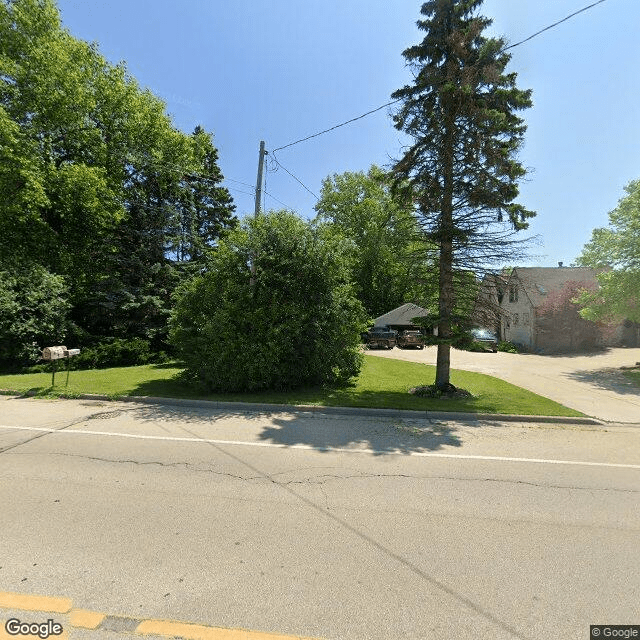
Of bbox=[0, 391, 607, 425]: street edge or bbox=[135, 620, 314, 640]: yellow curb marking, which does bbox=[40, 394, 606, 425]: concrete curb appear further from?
bbox=[135, 620, 314, 640]: yellow curb marking

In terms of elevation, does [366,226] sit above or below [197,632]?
above

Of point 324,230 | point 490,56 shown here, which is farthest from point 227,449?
point 490,56

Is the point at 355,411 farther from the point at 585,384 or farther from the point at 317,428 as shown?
the point at 585,384

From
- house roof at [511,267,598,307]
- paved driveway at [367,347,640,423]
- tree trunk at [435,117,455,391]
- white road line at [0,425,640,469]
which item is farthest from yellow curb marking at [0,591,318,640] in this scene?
house roof at [511,267,598,307]

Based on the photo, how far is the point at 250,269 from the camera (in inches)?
435

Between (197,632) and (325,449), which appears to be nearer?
(197,632)

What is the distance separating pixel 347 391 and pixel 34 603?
8.85 m

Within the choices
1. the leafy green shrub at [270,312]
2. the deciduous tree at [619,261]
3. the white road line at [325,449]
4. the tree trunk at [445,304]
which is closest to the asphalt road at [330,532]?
the white road line at [325,449]

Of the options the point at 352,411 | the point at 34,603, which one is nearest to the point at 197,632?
the point at 34,603

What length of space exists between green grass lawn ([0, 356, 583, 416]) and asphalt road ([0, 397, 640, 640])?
2.66 meters

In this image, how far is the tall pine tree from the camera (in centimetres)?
1019

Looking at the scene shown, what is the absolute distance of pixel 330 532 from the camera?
3561 millimetres

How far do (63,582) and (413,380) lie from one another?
11804 millimetres

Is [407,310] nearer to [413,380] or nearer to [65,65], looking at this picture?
[413,380]
